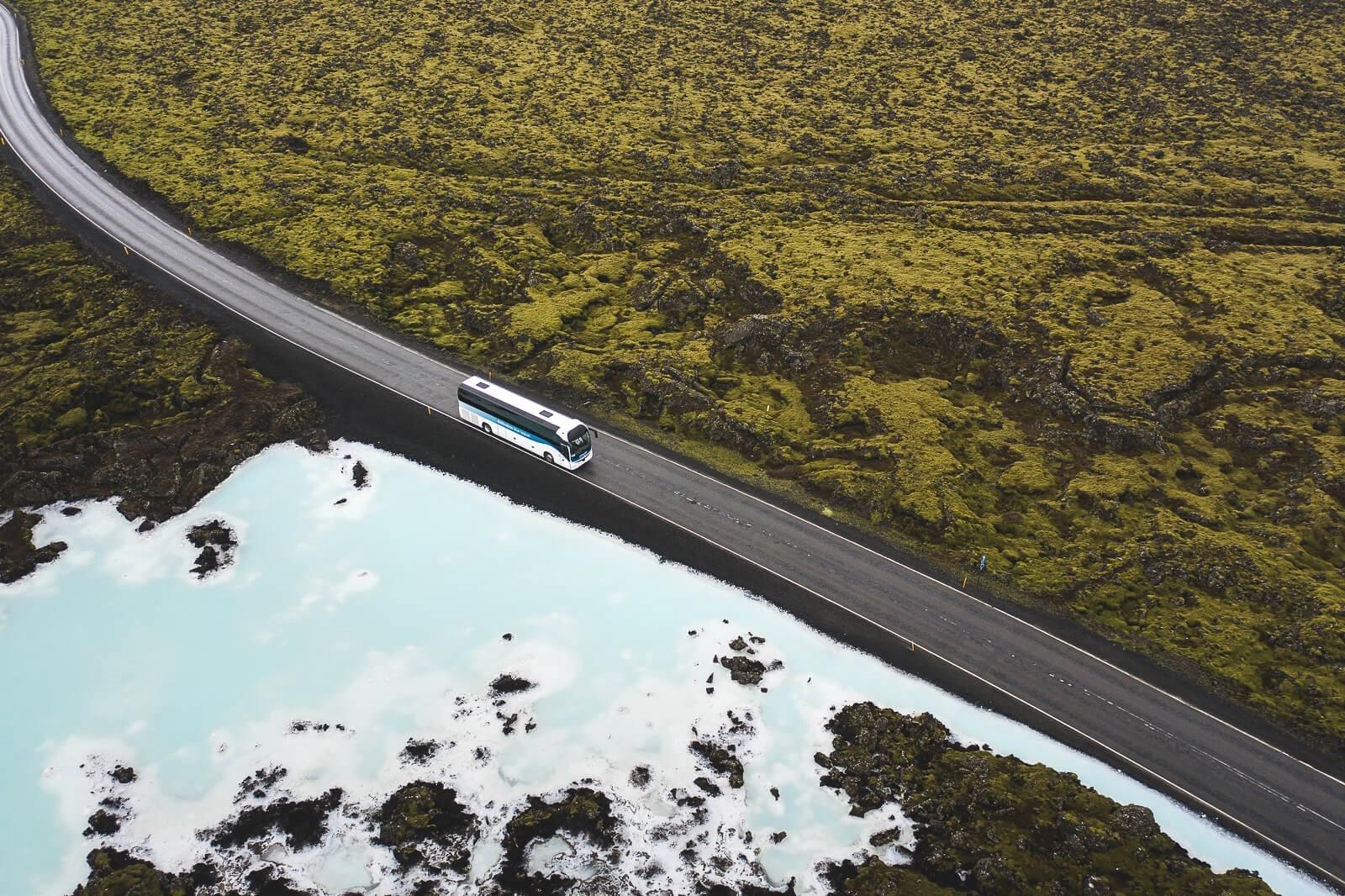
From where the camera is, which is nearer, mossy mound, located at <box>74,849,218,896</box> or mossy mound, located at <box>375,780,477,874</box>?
mossy mound, located at <box>74,849,218,896</box>

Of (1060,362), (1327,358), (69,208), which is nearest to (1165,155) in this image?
(1327,358)

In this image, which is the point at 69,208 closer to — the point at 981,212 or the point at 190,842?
the point at 190,842

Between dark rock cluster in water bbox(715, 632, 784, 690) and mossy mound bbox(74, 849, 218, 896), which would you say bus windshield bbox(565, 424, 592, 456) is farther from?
mossy mound bbox(74, 849, 218, 896)

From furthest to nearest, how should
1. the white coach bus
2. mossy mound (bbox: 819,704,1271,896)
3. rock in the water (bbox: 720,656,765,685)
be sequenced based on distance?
the white coach bus, rock in the water (bbox: 720,656,765,685), mossy mound (bbox: 819,704,1271,896)

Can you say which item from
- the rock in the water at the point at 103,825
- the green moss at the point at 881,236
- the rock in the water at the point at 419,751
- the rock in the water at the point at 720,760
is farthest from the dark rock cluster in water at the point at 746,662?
the rock in the water at the point at 103,825

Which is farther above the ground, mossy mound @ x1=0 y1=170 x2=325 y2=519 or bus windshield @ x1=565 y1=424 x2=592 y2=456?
bus windshield @ x1=565 y1=424 x2=592 y2=456

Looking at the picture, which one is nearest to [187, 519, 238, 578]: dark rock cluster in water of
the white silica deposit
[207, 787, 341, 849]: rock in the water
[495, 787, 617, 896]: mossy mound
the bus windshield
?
the white silica deposit

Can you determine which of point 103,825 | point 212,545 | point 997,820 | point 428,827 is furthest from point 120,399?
point 997,820
